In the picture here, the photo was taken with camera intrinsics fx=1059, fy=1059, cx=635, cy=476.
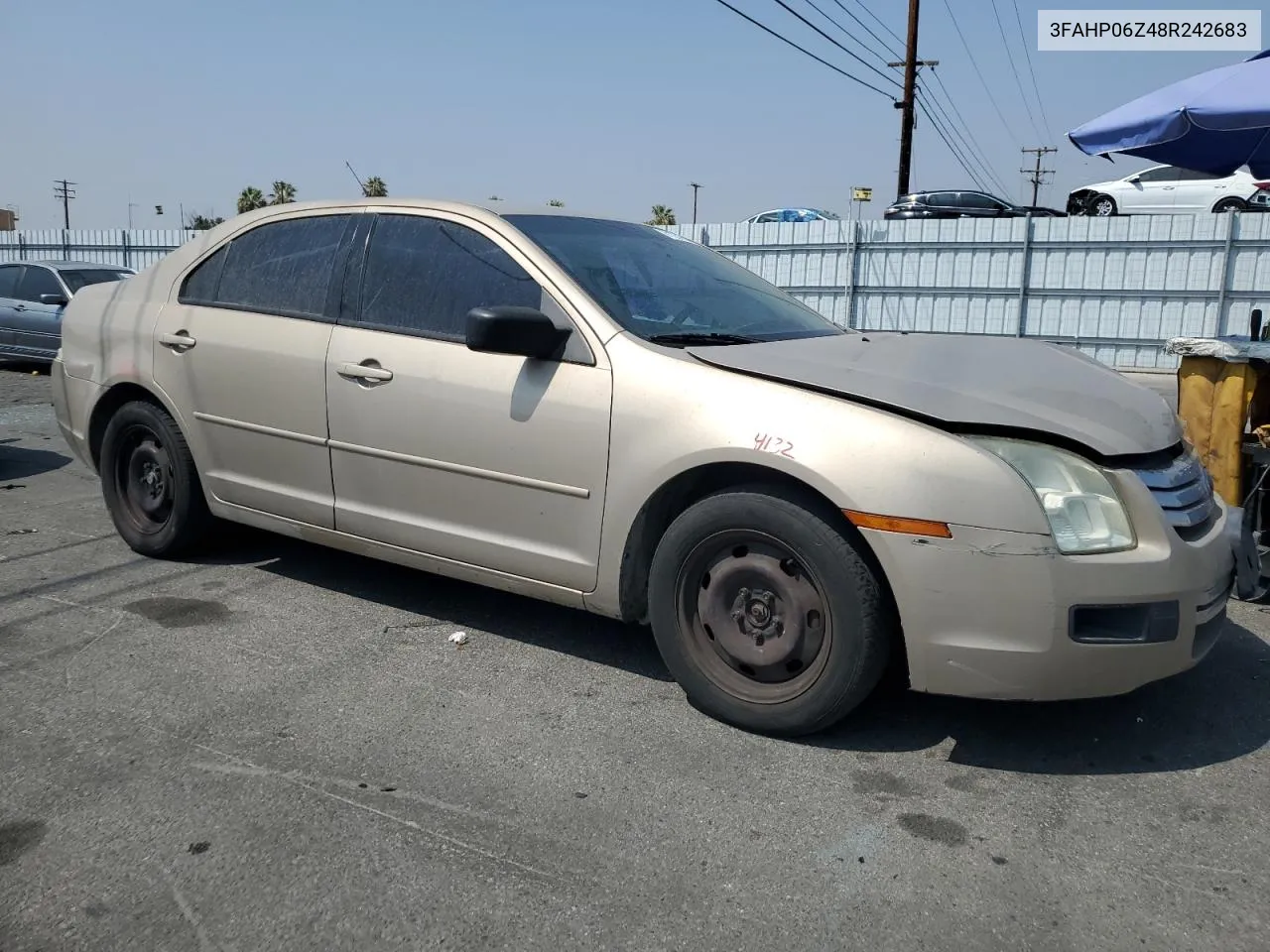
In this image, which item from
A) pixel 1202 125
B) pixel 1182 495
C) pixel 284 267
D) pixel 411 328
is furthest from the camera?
pixel 1202 125

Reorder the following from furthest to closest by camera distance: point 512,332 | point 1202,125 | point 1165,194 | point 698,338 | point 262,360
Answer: point 1165,194 < point 1202,125 < point 262,360 < point 698,338 < point 512,332

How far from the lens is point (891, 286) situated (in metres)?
18.3

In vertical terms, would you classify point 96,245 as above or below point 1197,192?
below

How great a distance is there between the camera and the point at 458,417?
12.0ft

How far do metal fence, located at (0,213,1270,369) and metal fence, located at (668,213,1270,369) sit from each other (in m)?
A: 0.02

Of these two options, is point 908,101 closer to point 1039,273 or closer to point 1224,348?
point 1039,273

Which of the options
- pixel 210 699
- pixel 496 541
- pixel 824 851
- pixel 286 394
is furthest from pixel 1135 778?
pixel 286 394

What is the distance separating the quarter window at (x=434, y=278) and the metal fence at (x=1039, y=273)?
40.2 feet

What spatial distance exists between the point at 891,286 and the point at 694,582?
16.0 metres

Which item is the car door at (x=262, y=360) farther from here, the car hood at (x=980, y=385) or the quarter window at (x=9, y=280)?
the quarter window at (x=9, y=280)

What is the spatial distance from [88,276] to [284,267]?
1095 cm

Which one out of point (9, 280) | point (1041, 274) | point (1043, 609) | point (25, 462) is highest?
point (1041, 274)

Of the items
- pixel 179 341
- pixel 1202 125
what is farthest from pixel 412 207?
pixel 1202 125

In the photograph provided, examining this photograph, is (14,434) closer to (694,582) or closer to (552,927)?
(694,582)
